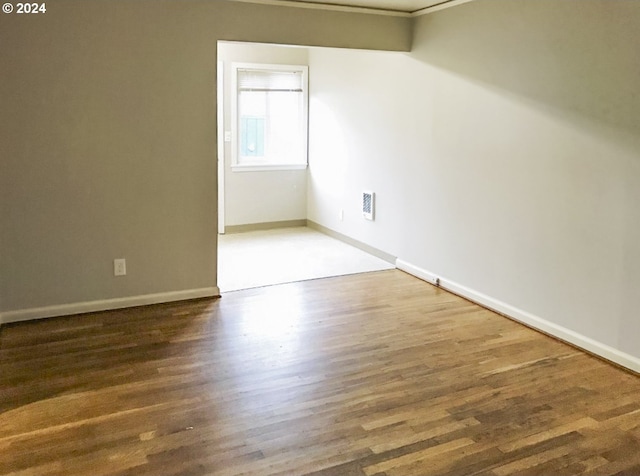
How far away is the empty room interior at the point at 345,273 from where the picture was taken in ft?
8.86

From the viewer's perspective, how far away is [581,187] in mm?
3641

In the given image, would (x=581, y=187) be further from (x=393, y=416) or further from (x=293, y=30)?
(x=293, y=30)

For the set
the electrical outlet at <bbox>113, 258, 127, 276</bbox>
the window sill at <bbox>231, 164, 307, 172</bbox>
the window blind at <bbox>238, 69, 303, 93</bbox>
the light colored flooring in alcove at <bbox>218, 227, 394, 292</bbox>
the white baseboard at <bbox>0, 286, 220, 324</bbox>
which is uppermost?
the window blind at <bbox>238, 69, 303, 93</bbox>

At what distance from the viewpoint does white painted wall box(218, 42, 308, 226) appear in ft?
22.7

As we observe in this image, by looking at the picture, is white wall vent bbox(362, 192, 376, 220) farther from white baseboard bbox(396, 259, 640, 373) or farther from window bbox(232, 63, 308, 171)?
window bbox(232, 63, 308, 171)

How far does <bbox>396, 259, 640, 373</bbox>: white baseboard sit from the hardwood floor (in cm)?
9

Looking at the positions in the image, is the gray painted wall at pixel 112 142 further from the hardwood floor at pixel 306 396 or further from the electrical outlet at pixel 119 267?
the hardwood floor at pixel 306 396

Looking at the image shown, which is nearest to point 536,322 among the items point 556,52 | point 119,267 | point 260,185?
point 556,52

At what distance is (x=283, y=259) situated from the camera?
5.86m

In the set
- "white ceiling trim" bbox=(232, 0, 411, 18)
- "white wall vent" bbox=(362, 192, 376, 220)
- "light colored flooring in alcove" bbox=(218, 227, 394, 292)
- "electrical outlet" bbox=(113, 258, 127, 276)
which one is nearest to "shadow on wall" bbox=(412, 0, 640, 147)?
"white ceiling trim" bbox=(232, 0, 411, 18)

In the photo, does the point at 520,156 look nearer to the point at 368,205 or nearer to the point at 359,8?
the point at 359,8

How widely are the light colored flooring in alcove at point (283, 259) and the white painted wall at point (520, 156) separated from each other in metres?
0.40

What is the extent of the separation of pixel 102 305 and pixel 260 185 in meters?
3.28

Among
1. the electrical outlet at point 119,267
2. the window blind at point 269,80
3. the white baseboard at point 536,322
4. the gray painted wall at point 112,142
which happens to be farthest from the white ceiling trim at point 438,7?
the electrical outlet at point 119,267
